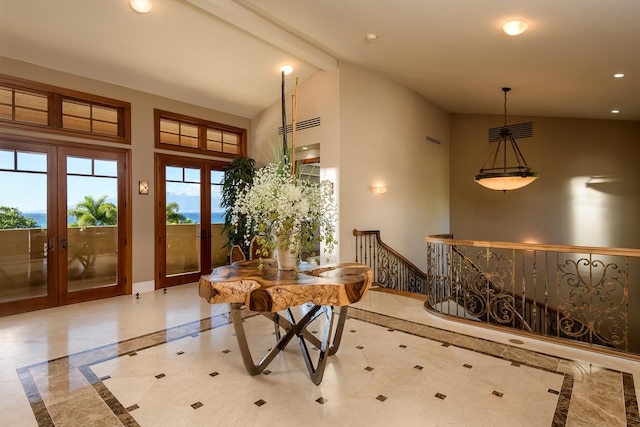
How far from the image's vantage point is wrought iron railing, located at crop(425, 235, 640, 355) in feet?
11.2

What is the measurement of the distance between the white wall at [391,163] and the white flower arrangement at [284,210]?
114 inches

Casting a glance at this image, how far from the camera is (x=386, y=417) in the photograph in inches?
92.3

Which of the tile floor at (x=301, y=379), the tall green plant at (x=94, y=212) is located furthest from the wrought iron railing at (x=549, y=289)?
the tall green plant at (x=94, y=212)

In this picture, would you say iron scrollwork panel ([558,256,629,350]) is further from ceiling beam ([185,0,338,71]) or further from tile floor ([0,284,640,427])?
ceiling beam ([185,0,338,71])

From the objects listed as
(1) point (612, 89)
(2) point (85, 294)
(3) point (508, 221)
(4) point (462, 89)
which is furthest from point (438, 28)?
(2) point (85, 294)

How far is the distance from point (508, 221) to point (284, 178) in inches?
269

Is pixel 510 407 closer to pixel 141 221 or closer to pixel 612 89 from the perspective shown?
pixel 612 89

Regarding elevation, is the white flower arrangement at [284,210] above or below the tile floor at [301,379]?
above

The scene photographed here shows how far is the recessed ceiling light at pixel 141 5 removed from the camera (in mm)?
4102

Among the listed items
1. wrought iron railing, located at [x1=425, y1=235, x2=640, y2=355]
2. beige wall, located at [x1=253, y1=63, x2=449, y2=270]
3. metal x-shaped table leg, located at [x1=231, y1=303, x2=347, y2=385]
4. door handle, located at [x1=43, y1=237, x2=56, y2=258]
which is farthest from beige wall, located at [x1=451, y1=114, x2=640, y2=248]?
door handle, located at [x1=43, y1=237, x2=56, y2=258]

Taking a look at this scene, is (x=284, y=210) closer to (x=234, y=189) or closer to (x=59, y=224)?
(x=234, y=189)

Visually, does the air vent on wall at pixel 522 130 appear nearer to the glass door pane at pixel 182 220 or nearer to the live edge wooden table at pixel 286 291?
the live edge wooden table at pixel 286 291

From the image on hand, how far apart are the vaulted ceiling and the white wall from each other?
0.57 meters

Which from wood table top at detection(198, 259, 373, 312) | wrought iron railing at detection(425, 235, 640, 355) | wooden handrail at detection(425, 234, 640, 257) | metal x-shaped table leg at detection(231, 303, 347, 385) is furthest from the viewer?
wrought iron railing at detection(425, 235, 640, 355)
